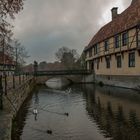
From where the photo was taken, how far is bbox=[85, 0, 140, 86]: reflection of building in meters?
29.1

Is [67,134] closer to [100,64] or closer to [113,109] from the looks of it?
[113,109]

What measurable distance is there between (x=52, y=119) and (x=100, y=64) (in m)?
28.3

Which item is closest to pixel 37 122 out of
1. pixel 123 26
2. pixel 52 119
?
pixel 52 119

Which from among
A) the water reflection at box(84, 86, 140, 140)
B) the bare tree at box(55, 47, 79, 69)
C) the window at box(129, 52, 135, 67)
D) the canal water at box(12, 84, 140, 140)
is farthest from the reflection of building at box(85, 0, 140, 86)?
the bare tree at box(55, 47, 79, 69)

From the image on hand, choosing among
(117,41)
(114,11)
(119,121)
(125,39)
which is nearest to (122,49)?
(125,39)

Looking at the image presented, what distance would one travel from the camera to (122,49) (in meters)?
31.9

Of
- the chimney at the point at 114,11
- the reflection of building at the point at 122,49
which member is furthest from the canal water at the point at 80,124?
the chimney at the point at 114,11

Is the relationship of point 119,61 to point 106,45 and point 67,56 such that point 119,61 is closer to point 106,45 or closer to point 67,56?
point 106,45

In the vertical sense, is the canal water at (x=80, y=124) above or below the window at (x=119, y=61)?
below

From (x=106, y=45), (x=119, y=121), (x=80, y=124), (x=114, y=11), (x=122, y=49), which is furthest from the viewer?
(x=114, y=11)

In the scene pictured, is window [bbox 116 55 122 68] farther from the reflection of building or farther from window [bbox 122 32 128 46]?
window [bbox 122 32 128 46]

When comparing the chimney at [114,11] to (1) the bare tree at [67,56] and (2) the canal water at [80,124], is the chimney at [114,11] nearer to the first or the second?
(2) the canal water at [80,124]

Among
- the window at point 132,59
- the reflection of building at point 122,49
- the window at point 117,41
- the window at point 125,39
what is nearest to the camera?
the reflection of building at point 122,49

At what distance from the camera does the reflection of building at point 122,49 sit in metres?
29.1
